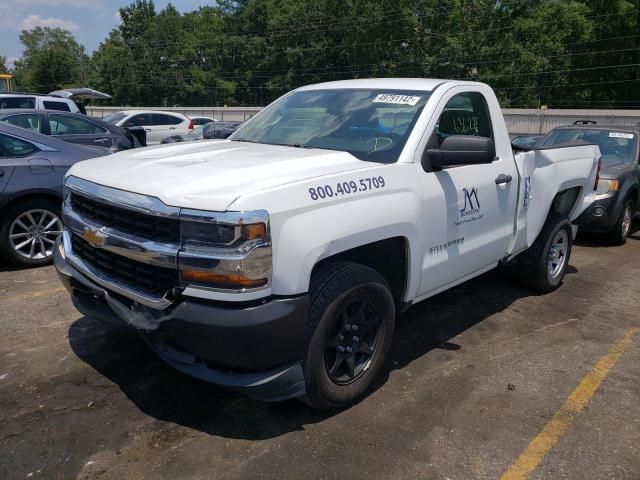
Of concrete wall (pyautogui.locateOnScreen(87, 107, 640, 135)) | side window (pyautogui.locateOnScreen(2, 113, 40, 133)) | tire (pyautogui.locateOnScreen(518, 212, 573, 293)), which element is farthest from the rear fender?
concrete wall (pyautogui.locateOnScreen(87, 107, 640, 135))

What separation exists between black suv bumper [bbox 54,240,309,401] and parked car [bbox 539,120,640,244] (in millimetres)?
5637

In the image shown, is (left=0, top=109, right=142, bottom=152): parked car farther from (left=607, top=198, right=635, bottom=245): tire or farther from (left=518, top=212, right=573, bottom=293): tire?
(left=607, top=198, right=635, bottom=245): tire

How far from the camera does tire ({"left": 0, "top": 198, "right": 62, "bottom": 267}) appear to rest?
5.72 meters

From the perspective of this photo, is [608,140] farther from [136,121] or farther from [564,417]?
[136,121]

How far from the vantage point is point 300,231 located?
2811 millimetres

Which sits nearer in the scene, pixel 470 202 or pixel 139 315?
pixel 139 315

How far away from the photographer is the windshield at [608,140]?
28.7ft

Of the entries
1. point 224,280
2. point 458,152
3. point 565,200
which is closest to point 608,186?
point 565,200

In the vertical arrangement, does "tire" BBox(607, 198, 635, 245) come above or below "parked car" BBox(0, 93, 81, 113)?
below

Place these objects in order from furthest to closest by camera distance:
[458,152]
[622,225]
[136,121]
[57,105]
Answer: [136,121], [57,105], [622,225], [458,152]

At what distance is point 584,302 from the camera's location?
5531 millimetres

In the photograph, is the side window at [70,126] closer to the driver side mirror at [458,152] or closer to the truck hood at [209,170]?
the truck hood at [209,170]

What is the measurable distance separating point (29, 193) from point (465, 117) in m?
4.37

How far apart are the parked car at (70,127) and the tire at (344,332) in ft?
18.6
